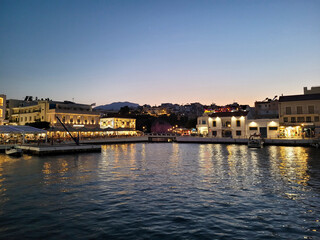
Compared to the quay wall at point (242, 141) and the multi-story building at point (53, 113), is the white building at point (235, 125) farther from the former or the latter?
the multi-story building at point (53, 113)

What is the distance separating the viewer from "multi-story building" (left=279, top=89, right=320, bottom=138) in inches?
2516

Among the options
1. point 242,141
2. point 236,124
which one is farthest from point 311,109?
point 236,124

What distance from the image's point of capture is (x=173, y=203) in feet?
47.4

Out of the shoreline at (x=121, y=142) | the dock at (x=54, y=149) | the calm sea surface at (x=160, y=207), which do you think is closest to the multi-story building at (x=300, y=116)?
the shoreline at (x=121, y=142)

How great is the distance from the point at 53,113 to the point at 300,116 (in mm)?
80755

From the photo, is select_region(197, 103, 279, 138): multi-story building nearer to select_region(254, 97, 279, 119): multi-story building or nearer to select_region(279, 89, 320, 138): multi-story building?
select_region(279, 89, 320, 138): multi-story building

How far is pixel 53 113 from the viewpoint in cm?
8100

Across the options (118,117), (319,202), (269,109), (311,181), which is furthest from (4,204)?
(269,109)

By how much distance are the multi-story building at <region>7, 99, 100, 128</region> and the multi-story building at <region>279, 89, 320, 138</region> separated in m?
69.0

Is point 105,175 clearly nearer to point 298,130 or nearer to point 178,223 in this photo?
point 178,223

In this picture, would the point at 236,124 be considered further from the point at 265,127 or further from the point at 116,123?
the point at 116,123

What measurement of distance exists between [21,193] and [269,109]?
97.0 meters

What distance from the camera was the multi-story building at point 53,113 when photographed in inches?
3243

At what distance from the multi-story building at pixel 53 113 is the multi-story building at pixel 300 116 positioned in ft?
226
